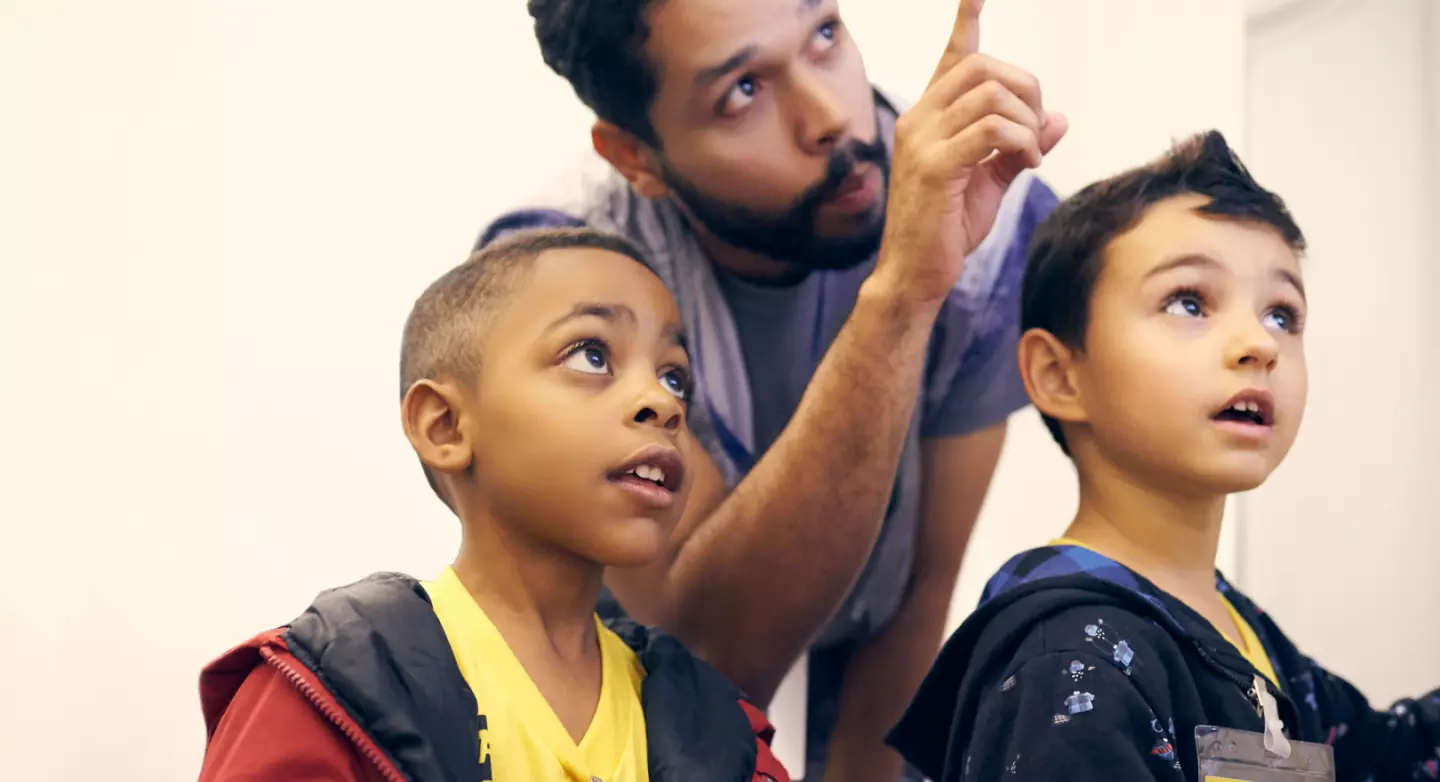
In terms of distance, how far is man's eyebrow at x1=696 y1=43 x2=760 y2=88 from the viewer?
1.22 metres

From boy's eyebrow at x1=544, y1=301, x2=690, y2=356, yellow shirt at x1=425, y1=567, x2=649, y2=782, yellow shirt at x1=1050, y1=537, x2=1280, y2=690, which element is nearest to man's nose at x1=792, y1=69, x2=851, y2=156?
boy's eyebrow at x1=544, y1=301, x2=690, y2=356

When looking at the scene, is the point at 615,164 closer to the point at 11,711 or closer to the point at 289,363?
the point at 289,363

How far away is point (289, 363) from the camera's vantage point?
1146mm

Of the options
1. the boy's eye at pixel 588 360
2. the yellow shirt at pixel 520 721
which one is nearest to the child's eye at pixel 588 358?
the boy's eye at pixel 588 360

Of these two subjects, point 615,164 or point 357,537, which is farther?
point 615,164

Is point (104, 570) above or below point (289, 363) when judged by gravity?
below

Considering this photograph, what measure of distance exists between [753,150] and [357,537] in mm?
495

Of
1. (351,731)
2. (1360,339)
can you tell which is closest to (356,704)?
(351,731)

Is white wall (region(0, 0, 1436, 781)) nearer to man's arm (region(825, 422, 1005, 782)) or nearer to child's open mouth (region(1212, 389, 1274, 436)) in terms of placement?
man's arm (region(825, 422, 1005, 782))

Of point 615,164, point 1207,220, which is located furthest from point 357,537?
point 1207,220

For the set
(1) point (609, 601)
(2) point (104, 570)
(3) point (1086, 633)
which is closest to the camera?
(3) point (1086, 633)

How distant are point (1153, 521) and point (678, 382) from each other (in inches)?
16.2

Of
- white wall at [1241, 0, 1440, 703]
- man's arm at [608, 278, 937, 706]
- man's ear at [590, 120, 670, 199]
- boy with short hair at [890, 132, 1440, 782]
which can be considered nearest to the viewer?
boy with short hair at [890, 132, 1440, 782]

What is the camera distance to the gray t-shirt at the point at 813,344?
1.28 meters
